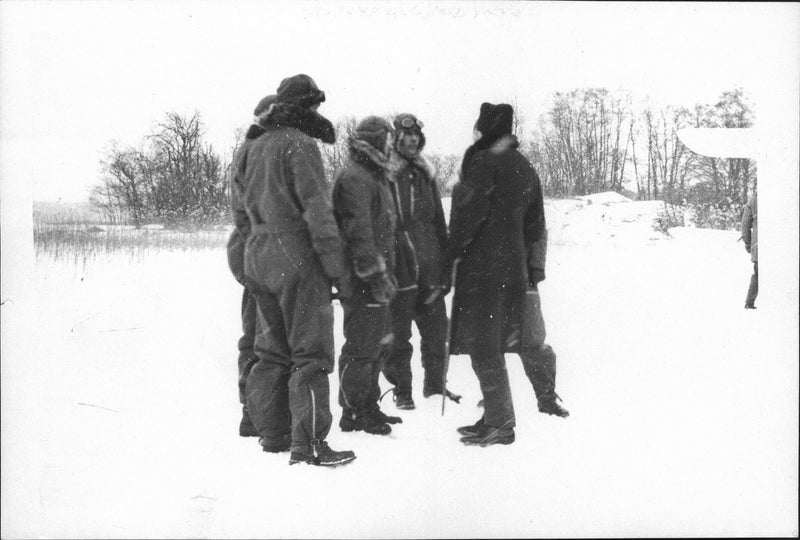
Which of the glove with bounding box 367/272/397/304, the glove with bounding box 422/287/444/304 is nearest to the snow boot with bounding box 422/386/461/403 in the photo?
the glove with bounding box 422/287/444/304

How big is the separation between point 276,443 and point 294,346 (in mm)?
625

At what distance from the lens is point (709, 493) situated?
448 centimetres

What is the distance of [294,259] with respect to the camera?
146 inches

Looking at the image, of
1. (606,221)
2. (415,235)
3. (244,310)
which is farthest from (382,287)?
(606,221)

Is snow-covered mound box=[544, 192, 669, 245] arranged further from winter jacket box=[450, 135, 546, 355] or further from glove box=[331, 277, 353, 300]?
glove box=[331, 277, 353, 300]

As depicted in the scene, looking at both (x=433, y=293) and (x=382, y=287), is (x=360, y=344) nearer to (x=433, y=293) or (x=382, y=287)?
(x=382, y=287)

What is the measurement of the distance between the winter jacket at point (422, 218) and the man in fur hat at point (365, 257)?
14 centimetres

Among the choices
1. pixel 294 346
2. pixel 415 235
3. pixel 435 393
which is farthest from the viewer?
pixel 435 393

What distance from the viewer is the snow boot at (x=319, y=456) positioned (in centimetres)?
387

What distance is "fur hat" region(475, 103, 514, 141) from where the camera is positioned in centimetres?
408

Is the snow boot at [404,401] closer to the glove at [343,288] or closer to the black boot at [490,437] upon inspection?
the black boot at [490,437]

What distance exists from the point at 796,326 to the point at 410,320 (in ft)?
8.32

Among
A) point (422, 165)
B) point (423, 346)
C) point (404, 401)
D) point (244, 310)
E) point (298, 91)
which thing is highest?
point (298, 91)

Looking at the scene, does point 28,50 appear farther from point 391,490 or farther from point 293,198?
point 391,490
